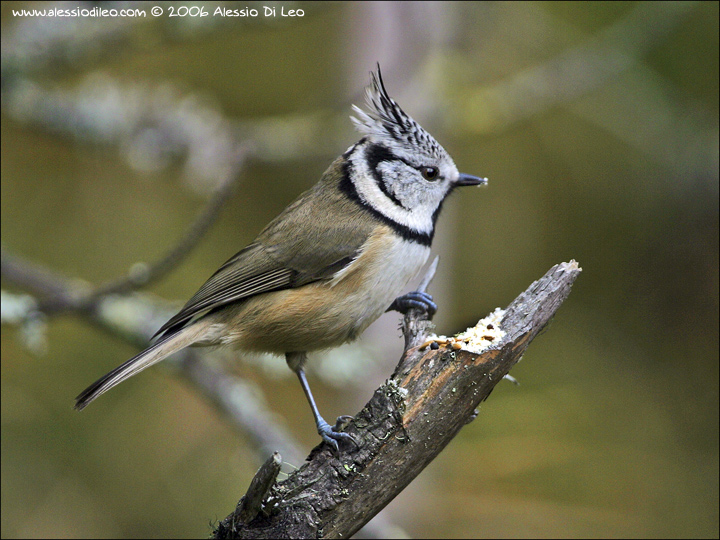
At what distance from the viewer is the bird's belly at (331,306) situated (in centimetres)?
235

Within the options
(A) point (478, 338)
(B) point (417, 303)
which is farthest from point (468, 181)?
(A) point (478, 338)

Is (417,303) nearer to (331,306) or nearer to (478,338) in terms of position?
(331,306)

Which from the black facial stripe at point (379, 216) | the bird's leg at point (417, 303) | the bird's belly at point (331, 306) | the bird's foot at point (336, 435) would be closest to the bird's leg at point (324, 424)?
the bird's foot at point (336, 435)

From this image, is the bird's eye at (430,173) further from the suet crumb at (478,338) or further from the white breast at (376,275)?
the suet crumb at (478,338)

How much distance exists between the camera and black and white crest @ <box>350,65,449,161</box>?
2494 millimetres

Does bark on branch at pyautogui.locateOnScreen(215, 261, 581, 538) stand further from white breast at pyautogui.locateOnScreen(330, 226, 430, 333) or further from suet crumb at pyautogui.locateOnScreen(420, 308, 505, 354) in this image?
white breast at pyautogui.locateOnScreen(330, 226, 430, 333)

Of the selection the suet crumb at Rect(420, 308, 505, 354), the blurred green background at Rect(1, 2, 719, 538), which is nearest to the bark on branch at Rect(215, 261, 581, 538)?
the suet crumb at Rect(420, 308, 505, 354)

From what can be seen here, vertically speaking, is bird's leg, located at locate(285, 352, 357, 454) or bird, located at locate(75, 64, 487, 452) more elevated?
bird, located at locate(75, 64, 487, 452)

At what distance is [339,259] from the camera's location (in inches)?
94.7

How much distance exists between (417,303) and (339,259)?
1.07 feet

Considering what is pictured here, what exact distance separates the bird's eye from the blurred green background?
3.84 feet

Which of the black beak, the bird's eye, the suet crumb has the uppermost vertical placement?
the black beak

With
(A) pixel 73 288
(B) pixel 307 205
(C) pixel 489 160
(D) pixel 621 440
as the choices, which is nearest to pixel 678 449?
(D) pixel 621 440

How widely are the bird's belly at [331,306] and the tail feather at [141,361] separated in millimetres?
118
